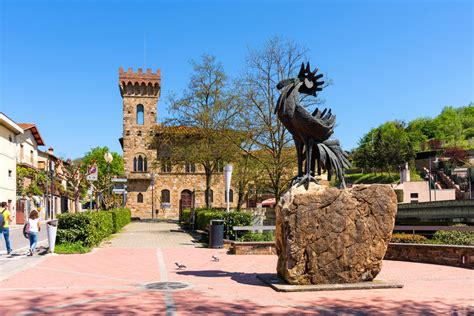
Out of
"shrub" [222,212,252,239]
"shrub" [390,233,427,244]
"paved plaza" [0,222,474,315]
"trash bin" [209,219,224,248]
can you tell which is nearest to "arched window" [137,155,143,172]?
"shrub" [222,212,252,239]

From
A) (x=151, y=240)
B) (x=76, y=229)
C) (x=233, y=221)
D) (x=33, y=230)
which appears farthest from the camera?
(x=151, y=240)

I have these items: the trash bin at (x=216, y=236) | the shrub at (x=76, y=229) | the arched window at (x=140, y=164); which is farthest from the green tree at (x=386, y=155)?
the shrub at (x=76, y=229)

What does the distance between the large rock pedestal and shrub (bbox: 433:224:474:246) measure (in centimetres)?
524

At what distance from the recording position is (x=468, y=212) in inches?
829

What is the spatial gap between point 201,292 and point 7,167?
125 feet

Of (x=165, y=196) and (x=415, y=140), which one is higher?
(x=415, y=140)

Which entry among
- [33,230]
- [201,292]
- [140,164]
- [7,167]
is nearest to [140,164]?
[140,164]

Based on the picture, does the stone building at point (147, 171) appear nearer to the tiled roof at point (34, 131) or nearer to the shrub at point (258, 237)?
the tiled roof at point (34, 131)

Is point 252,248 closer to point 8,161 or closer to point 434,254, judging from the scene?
point 434,254

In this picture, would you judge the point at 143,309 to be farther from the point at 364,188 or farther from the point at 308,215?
the point at 364,188

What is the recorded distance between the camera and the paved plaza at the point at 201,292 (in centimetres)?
679

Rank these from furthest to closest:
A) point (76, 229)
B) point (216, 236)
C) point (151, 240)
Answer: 1. point (151, 240)
2. point (216, 236)
3. point (76, 229)

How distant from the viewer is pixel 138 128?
183 ft

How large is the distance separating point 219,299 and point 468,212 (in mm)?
17479
